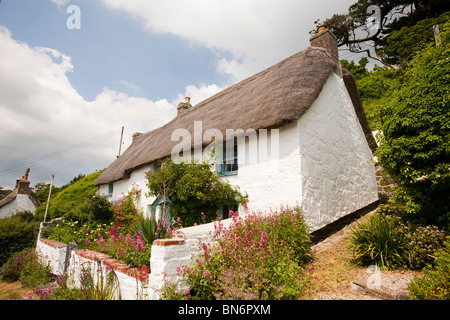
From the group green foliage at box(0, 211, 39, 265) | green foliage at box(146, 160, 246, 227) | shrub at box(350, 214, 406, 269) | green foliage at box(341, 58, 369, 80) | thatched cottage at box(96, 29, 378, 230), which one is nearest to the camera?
shrub at box(350, 214, 406, 269)

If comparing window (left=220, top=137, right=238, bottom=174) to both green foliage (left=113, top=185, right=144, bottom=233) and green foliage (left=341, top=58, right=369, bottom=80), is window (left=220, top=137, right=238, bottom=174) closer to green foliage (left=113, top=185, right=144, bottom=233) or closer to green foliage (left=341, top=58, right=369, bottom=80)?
green foliage (left=113, top=185, right=144, bottom=233)

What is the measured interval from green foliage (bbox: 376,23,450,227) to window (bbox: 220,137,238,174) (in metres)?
3.61

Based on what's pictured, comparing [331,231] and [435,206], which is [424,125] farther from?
[331,231]

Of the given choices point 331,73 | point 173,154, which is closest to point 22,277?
point 173,154

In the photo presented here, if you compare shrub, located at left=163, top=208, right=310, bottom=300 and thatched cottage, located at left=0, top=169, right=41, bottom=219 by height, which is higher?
thatched cottage, located at left=0, top=169, right=41, bottom=219

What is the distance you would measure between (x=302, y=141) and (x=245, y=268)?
3637 millimetres

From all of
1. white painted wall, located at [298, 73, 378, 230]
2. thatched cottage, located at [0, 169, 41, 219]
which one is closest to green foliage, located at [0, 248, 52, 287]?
white painted wall, located at [298, 73, 378, 230]

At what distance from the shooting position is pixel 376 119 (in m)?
5.39

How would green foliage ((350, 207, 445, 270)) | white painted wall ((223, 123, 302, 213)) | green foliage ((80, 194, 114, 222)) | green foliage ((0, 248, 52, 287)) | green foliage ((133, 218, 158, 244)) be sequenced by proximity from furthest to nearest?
1. green foliage ((80, 194, 114, 222))
2. green foliage ((0, 248, 52, 287))
3. white painted wall ((223, 123, 302, 213))
4. green foliage ((133, 218, 158, 244))
5. green foliage ((350, 207, 445, 270))

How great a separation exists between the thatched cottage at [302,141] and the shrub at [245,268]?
1753 millimetres

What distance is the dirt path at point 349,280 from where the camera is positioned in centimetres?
319

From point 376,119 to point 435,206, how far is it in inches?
80.5

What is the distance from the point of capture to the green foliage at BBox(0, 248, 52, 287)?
6.32m

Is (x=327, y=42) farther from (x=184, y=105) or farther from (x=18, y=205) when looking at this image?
(x=18, y=205)
